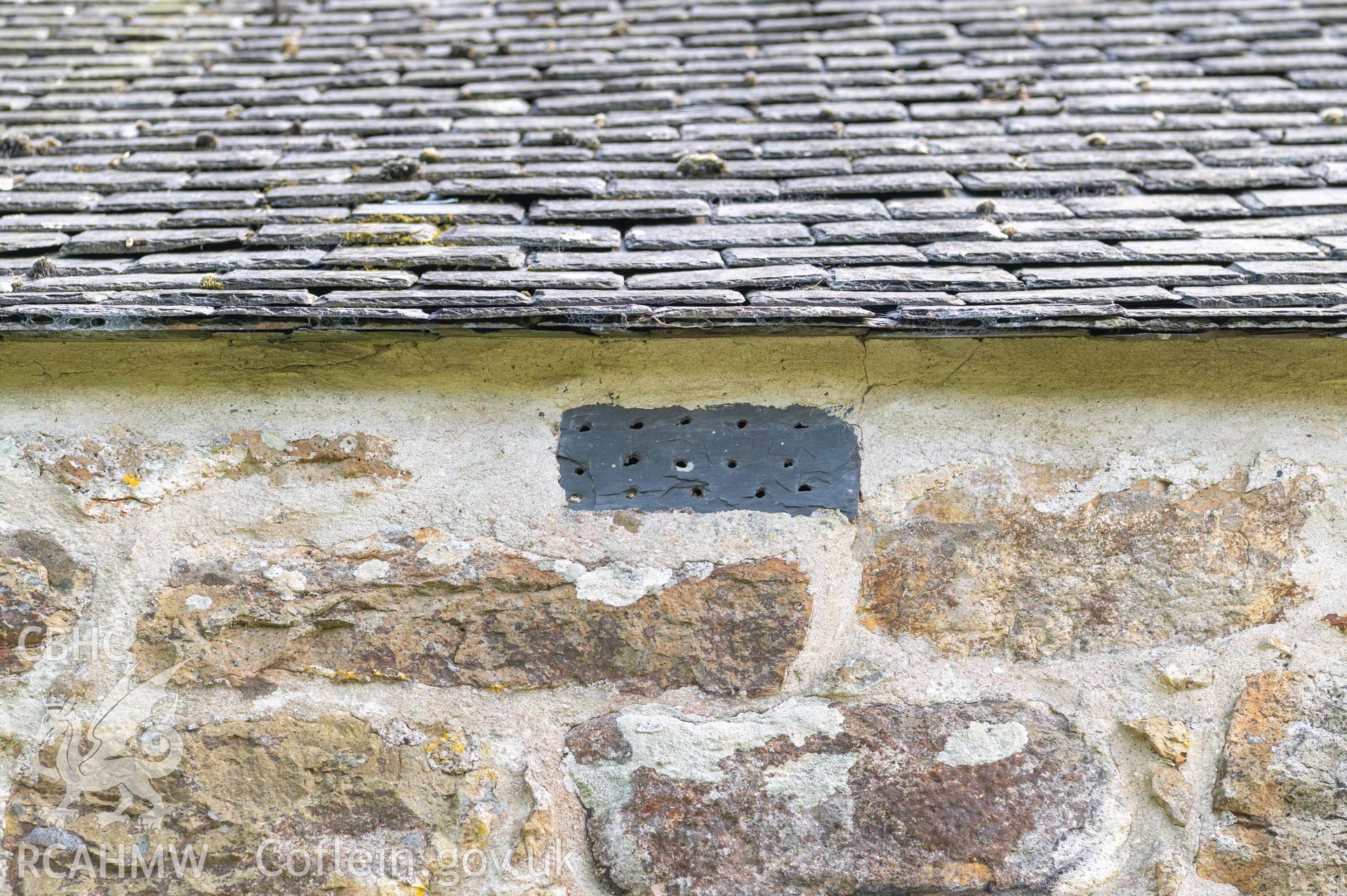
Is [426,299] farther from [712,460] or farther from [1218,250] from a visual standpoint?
[1218,250]

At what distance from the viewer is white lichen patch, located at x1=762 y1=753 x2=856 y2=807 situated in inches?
65.1

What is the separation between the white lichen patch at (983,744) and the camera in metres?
1.66

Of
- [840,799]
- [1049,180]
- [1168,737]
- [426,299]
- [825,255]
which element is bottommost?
[840,799]

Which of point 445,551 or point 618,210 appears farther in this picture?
point 618,210

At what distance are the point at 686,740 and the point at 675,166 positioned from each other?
49.1 inches

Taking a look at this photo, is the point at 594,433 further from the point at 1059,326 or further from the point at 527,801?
the point at 1059,326

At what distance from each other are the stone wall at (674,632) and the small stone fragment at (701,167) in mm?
545

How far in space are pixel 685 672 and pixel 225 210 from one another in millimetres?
1344

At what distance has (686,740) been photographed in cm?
167

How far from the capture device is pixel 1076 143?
219cm

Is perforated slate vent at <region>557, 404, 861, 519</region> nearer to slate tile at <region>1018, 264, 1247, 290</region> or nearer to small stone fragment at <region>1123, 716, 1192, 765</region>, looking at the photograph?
slate tile at <region>1018, 264, 1247, 290</region>

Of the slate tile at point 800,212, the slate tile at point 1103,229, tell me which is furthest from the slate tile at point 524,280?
the slate tile at point 1103,229
